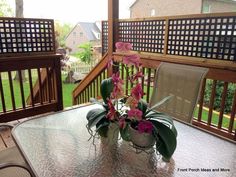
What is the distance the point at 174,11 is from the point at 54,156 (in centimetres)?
510

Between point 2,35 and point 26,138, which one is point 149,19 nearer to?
point 2,35

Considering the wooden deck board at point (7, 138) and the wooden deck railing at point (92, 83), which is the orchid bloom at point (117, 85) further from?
the wooden deck railing at point (92, 83)

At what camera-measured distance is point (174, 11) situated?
5.16m

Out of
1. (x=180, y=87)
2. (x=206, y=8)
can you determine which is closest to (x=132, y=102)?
(x=180, y=87)

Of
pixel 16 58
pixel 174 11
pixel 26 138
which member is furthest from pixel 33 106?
pixel 174 11

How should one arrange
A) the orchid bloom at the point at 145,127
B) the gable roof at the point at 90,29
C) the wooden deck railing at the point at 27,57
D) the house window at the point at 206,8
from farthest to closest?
the gable roof at the point at 90,29 → the house window at the point at 206,8 → the wooden deck railing at the point at 27,57 → the orchid bloom at the point at 145,127

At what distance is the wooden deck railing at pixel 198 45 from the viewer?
1765 mm

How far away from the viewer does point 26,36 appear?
2395 mm

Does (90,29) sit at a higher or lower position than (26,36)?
higher

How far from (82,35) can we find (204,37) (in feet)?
16.6

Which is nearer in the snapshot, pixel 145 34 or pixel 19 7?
pixel 145 34

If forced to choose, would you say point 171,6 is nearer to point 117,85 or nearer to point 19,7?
point 19,7

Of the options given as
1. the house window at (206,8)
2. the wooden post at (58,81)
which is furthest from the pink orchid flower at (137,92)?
the house window at (206,8)

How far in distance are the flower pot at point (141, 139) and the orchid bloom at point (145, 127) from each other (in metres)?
0.04
